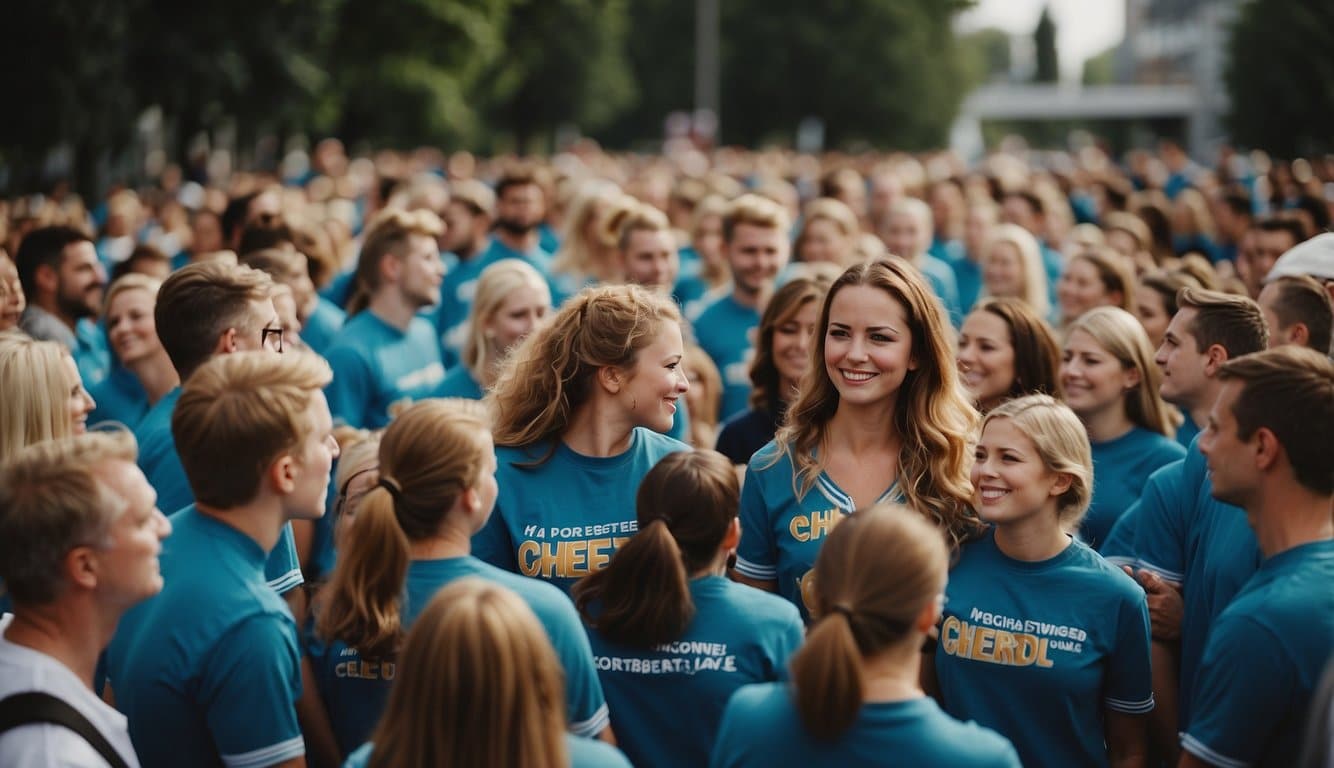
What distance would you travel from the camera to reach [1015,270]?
32.8ft

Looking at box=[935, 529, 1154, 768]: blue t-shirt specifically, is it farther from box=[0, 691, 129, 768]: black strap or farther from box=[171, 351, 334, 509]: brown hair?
box=[0, 691, 129, 768]: black strap

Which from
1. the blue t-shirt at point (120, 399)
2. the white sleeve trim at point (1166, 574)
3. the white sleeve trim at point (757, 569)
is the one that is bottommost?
the white sleeve trim at point (1166, 574)

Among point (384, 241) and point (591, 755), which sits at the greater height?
point (384, 241)

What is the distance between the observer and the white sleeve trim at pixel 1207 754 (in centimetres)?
396

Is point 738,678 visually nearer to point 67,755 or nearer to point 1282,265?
point 67,755

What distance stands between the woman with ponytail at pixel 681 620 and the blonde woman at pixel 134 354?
3670 mm

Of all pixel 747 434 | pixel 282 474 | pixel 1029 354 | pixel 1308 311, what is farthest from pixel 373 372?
pixel 1308 311

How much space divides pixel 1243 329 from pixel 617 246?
5.26 metres

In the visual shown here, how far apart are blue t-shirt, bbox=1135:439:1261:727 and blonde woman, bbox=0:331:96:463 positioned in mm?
3573

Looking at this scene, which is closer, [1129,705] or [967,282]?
[1129,705]

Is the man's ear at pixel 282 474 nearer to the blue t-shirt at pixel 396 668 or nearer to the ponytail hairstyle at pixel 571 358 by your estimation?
the blue t-shirt at pixel 396 668

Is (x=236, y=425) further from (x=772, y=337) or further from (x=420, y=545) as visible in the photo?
(x=772, y=337)

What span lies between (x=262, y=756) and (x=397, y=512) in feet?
2.29

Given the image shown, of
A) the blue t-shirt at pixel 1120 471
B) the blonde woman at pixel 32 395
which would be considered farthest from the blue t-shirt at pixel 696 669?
the blue t-shirt at pixel 1120 471
